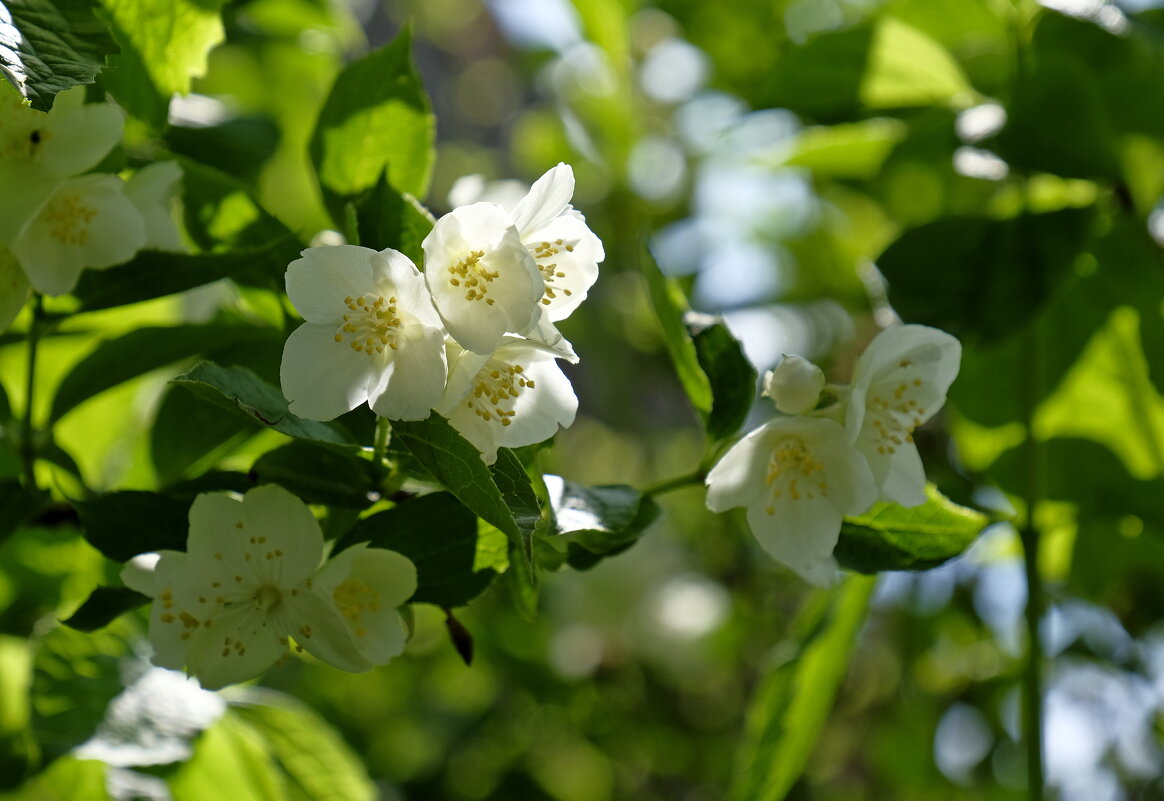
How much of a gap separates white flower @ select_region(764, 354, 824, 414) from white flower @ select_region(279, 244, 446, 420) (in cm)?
26

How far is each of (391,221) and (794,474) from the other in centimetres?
35

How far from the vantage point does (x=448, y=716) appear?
2.25 m

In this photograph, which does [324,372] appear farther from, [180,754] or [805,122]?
[805,122]

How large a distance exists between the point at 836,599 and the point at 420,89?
711 mm

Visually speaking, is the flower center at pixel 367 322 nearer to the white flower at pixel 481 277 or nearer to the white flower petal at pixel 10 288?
the white flower at pixel 481 277

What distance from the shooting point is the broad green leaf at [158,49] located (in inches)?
35.7

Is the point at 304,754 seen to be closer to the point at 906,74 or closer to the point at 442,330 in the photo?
the point at 442,330

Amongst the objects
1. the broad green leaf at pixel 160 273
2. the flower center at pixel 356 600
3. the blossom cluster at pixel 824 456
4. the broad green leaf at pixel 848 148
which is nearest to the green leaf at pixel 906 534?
the blossom cluster at pixel 824 456

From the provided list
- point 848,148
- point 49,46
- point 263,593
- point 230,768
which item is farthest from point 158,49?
point 848,148

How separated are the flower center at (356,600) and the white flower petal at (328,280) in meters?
0.19

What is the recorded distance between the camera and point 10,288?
84cm

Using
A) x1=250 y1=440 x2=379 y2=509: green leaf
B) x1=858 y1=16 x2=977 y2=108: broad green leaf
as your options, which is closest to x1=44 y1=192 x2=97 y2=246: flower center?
x1=250 y1=440 x2=379 y2=509: green leaf

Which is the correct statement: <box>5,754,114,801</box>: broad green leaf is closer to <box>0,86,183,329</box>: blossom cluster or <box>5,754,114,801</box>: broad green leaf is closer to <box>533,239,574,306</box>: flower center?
<box>0,86,183,329</box>: blossom cluster

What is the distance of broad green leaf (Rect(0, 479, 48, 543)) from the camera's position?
87cm
